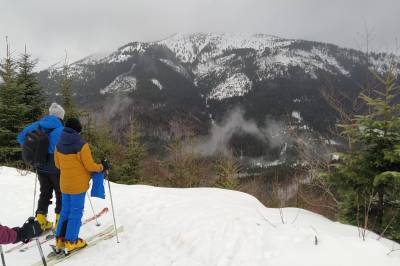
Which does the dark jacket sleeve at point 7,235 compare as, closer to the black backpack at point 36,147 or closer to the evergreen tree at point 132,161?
the black backpack at point 36,147

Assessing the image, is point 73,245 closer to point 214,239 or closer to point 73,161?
point 73,161

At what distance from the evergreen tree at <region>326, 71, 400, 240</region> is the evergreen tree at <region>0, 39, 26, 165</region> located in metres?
15.4

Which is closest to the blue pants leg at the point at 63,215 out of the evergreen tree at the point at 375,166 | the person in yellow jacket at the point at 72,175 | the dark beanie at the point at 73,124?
the person in yellow jacket at the point at 72,175

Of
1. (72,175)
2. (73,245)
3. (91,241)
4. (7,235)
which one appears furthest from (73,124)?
(7,235)

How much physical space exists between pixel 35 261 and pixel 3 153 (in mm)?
13410

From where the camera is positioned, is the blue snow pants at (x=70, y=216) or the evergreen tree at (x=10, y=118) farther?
the evergreen tree at (x=10, y=118)

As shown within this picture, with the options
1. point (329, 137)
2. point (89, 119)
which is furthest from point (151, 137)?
point (329, 137)

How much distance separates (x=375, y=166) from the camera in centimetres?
726

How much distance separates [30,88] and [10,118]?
290 centimetres

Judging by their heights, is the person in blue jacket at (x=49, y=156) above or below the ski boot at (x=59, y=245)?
above

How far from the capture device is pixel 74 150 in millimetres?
5246

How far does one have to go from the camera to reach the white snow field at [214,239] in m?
4.49

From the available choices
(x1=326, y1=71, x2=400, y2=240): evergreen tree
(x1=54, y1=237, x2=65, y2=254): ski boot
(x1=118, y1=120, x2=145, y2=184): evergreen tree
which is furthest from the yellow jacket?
(x1=118, y1=120, x2=145, y2=184): evergreen tree

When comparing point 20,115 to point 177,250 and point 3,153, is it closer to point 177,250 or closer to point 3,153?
point 3,153
